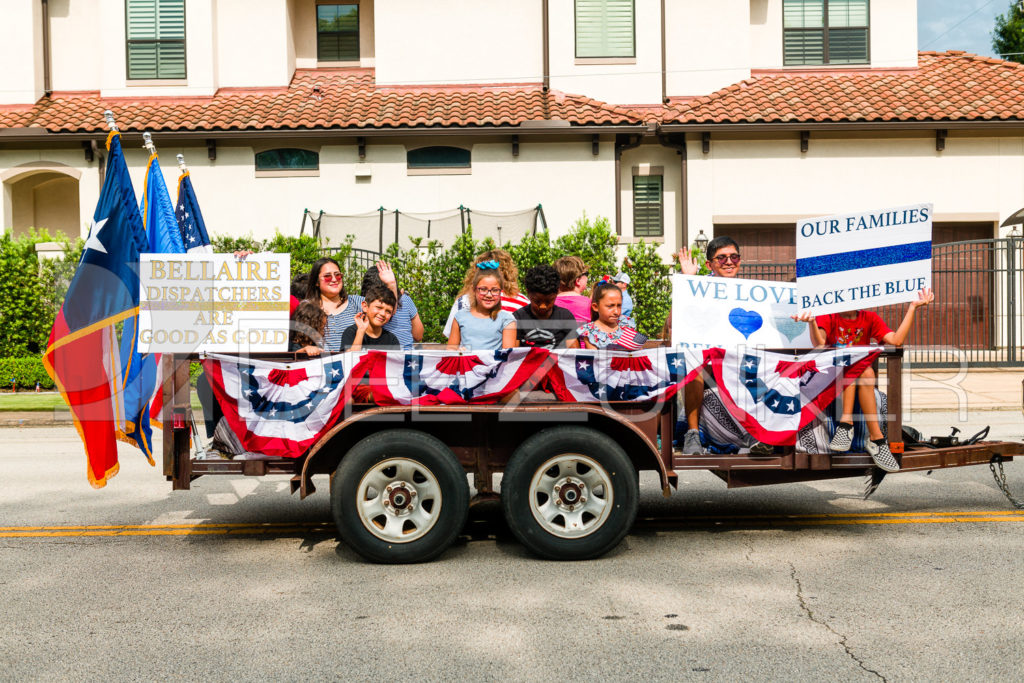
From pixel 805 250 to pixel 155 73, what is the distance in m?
19.6

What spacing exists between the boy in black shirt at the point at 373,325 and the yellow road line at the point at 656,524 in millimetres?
1389

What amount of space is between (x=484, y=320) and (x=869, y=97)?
17.1 meters

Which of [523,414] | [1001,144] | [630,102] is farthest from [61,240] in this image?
[1001,144]

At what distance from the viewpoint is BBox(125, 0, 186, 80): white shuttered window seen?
2223 centimetres

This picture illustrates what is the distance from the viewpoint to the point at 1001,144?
2094 centimetres

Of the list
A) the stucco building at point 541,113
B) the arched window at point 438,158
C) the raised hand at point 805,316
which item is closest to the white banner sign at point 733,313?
the raised hand at point 805,316

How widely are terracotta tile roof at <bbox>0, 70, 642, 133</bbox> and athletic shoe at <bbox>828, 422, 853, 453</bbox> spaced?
14838 mm

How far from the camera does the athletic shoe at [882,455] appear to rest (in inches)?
248

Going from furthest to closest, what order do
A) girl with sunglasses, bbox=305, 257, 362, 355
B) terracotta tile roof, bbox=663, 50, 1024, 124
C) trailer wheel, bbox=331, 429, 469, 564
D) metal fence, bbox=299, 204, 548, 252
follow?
terracotta tile roof, bbox=663, 50, 1024, 124 → metal fence, bbox=299, 204, 548, 252 → girl with sunglasses, bbox=305, 257, 362, 355 → trailer wheel, bbox=331, 429, 469, 564

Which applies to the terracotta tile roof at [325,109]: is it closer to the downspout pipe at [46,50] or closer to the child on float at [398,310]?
the downspout pipe at [46,50]

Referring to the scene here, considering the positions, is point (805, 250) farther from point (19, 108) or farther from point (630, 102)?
point (19, 108)

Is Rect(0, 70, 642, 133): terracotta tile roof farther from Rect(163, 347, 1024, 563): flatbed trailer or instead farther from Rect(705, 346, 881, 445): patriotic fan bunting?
Rect(163, 347, 1024, 563): flatbed trailer

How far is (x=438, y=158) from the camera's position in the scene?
2116 cm

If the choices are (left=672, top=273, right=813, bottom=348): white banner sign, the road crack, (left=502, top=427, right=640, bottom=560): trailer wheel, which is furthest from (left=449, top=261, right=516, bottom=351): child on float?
the road crack
